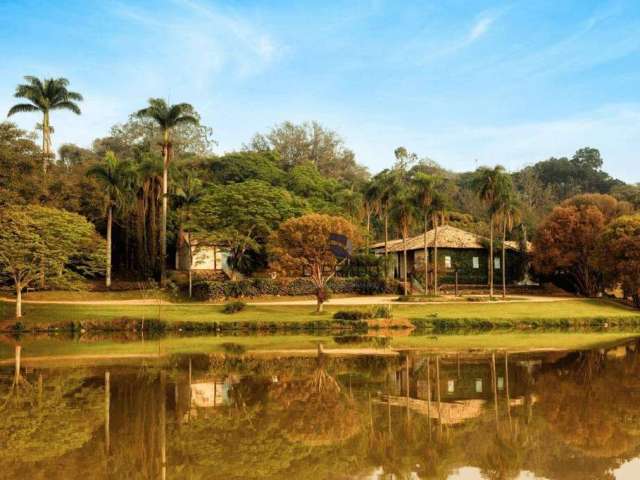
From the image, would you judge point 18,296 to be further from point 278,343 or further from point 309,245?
point 278,343

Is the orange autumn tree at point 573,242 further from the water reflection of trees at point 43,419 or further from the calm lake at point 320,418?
the water reflection of trees at point 43,419

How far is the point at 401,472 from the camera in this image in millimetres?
10406

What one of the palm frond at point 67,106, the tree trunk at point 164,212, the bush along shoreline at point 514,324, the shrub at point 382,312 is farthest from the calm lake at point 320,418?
the palm frond at point 67,106

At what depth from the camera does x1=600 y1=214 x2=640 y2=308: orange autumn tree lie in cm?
4594

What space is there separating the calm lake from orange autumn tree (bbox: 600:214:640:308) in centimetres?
2367

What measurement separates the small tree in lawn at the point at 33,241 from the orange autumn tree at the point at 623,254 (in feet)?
116

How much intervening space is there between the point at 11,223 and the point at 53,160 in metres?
18.3

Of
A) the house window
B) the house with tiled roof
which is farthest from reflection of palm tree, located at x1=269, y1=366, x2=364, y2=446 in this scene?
the house with tiled roof

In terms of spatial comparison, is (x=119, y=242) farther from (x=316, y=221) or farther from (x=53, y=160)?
(x=316, y=221)

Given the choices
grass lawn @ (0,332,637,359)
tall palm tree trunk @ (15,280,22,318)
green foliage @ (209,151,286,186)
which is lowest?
grass lawn @ (0,332,637,359)

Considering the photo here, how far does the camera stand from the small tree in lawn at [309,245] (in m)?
40.1

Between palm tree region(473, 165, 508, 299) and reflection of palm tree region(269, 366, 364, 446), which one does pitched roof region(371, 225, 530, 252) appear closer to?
palm tree region(473, 165, 508, 299)

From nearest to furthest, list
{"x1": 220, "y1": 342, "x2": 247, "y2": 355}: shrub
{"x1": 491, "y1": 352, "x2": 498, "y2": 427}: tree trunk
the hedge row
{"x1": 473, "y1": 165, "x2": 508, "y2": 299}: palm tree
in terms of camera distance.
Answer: {"x1": 491, "y1": 352, "x2": 498, "y2": 427}: tree trunk, {"x1": 220, "y1": 342, "x2": 247, "y2": 355}: shrub, {"x1": 473, "y1": 165, "x2": 508, "y2": 299}: palm tree, the hedge row

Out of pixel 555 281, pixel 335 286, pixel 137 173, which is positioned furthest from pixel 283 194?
pixel 555 281
